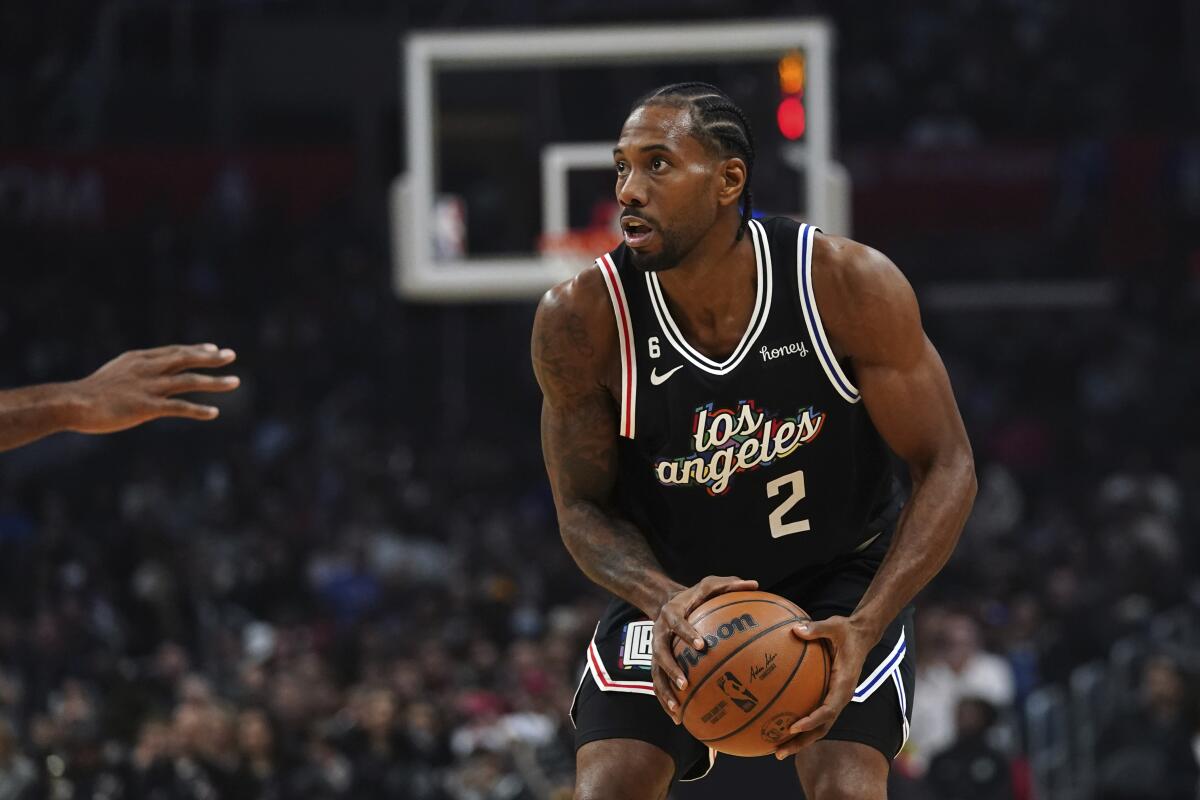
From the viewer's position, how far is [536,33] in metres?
9.98

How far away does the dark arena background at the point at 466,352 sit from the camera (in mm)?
9750

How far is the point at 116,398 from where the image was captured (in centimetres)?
428

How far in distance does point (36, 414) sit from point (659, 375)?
145 centimetres

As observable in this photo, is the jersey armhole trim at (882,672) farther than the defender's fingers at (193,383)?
No

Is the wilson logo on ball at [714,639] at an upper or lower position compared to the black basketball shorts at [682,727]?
upper

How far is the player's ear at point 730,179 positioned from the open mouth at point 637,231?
7.7 inches

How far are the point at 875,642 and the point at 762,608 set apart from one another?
29 cm

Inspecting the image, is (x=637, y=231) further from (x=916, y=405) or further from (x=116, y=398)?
(x=116, y=398)

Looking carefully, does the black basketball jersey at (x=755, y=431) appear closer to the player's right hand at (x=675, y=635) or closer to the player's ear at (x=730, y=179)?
the player's ear at (x=730, y=179)

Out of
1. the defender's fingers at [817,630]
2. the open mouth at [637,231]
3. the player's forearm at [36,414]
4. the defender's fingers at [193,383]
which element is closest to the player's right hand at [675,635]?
the defender's fingers at [817,630]

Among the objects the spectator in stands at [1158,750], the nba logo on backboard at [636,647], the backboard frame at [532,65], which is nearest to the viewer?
the nba logo on backboard at [636,647]

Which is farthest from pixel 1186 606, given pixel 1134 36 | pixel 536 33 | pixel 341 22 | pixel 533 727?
pixel 341 22

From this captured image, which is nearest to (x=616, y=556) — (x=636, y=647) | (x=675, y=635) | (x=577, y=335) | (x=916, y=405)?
(x=636, y=647)

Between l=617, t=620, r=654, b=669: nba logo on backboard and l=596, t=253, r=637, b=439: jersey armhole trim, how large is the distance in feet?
1.44
